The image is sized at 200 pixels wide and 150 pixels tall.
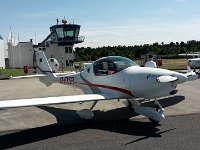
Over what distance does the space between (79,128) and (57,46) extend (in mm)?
45513

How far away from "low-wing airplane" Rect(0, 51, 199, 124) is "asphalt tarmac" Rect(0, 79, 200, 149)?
0.53 meters

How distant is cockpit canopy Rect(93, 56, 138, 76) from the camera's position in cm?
959

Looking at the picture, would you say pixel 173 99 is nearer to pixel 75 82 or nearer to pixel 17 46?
pixel 75 82

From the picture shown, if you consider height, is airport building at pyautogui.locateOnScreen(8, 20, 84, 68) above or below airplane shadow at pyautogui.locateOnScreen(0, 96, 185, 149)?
above

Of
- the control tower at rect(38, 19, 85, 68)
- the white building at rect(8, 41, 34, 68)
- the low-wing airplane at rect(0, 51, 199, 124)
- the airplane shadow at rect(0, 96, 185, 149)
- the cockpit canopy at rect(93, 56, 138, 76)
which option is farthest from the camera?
the white building at rect(8, 41, 34, 68)

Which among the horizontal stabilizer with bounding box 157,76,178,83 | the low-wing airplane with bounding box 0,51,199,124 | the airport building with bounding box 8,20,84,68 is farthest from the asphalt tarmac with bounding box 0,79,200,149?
the airport building with bounding box 8,20,84,68

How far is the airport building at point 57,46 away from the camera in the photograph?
1998 inches

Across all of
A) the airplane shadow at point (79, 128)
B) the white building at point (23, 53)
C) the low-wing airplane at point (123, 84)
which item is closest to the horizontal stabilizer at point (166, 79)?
the low-wing airplane at point (123, 84)

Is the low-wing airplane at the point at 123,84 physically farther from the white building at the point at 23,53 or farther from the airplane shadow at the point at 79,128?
the white building at the point at 23,53

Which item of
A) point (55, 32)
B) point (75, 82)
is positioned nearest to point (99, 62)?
point (75, 82)

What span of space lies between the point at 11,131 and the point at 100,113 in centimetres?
323

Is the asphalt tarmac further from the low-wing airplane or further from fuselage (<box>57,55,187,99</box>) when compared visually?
fuselage (<box>57,55,187,99</box>)

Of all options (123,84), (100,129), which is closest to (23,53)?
(123,84)

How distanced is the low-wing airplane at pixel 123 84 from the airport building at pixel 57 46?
38.2m
